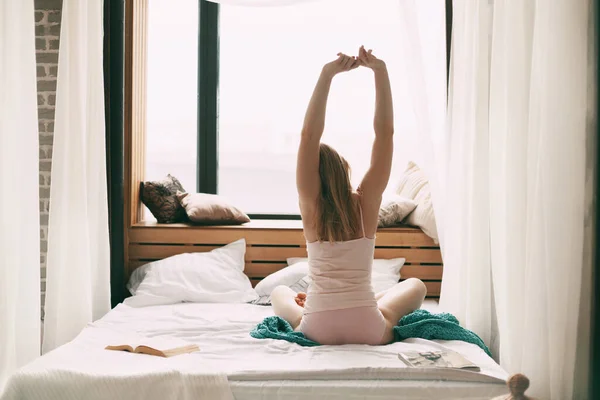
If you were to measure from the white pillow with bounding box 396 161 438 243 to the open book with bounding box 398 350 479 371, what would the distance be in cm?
142

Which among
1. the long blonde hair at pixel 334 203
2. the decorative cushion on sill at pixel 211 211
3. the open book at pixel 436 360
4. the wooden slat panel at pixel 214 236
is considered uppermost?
the long blonde hair at pixel 334 203

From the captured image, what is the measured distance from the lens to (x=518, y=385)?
183 cm

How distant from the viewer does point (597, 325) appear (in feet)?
6.34

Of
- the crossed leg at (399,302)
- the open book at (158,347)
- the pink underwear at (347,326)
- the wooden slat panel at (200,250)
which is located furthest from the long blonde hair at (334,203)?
the wooden slat panel at (200,250)

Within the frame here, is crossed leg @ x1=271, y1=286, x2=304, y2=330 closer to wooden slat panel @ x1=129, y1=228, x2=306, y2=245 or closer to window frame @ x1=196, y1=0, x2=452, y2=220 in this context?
wooden slat panel @ x1=129, y1=228, x2=306, y2=245

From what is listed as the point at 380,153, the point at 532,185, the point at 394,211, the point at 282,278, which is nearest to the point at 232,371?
the point at 380,153

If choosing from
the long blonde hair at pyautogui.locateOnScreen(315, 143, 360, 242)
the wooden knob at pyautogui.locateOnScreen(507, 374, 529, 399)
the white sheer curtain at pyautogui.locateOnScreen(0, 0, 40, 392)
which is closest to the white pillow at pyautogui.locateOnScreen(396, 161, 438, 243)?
the long blonde hair at pyautogui.locateOnScreen(315, 143, 360, 242)

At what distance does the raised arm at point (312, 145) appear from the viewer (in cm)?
251

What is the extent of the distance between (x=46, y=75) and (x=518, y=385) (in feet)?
9.48

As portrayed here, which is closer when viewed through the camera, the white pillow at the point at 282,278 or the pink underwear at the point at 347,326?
the pink underwear at the point at 347,326

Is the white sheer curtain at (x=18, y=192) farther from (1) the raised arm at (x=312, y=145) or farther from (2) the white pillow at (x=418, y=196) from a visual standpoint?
(2) the white pillow at (x=418, y=196)

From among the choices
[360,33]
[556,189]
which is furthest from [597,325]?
[360,33]

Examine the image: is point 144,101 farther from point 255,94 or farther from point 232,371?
point 232,371

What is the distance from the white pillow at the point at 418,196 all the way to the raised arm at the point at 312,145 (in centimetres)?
137
